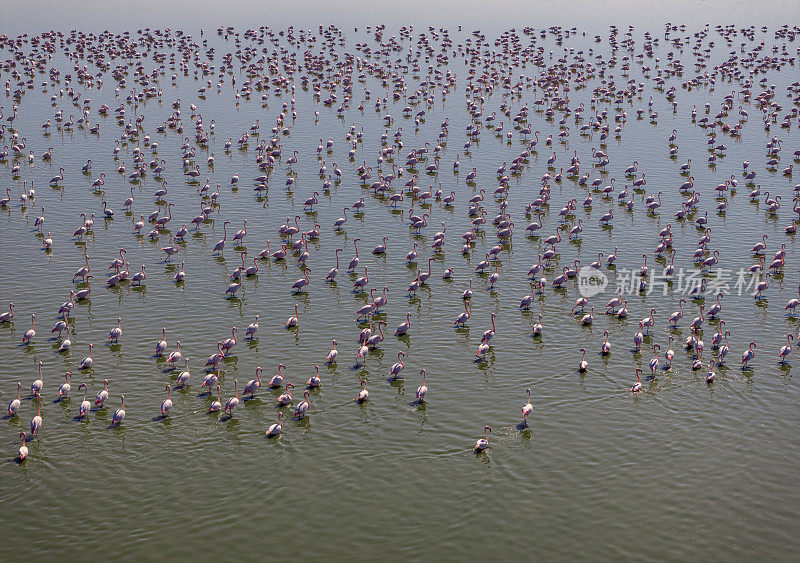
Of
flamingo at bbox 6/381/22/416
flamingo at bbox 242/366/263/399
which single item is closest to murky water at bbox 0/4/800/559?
flamingo at bbox 6/381/22/416

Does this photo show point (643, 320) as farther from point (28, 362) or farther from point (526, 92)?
point (526, 92)

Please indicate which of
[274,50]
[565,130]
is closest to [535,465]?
[565,130]

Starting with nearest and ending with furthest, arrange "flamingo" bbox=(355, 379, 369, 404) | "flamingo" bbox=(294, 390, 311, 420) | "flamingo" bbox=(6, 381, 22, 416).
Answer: "flamingo" bbox=(6, 381, 22, 416) < "flamingo" bbox=(294, 390, 311, 420) < "flamingo" bbox=(355, 379, 369, 404)

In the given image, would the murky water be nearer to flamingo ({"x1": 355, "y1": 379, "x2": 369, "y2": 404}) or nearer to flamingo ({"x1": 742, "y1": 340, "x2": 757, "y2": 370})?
flamingo ({"x1": 355, "y1": 379, "x2": 369, "y2": 404})

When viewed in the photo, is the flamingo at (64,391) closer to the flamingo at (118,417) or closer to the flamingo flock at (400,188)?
the flamingo flock at (400,188)

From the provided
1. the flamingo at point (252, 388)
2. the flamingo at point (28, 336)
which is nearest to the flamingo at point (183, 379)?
the flamingo at point (252, 388)

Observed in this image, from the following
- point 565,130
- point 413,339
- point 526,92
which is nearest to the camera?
point 413,339
